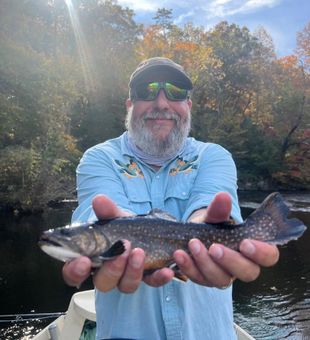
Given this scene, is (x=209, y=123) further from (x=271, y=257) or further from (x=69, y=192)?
(x=271, y=257)

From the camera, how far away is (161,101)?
3783 mm

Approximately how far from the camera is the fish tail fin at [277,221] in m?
3.02

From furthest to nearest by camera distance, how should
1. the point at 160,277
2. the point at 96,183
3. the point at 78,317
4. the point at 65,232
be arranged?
the point at 78,317
the point at 96,183
the point at 65,232
the point at 160,277

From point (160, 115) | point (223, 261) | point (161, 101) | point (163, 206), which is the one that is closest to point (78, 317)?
point (163, 206)

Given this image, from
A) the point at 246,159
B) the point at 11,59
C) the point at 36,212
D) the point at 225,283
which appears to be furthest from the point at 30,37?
the point at 225,283

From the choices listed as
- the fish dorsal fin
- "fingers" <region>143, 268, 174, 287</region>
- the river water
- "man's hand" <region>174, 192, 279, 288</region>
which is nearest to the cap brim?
the fish dorsal fin

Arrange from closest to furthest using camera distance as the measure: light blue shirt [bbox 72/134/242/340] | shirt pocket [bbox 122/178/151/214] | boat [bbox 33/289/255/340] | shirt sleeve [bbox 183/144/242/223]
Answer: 1. light blue shirt [bbox 72/134/242/340]
2. shirt sleeve [bbox 183/144/242/223]
3. shirt pocket [bbox 122/178/151/214]
4. boat [bbox 33/289/255/340]

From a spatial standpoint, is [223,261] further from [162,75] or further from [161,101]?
[162,75]

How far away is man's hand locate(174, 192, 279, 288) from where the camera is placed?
2.63 m

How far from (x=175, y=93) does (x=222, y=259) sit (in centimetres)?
180

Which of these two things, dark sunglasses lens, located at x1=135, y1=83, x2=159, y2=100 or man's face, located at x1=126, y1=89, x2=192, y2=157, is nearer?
man's face, located at x1=126, y1=89, x2=192, y2=157

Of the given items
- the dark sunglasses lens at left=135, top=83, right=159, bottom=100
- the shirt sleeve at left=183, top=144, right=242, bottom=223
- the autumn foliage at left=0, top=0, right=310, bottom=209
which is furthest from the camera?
the autumn foliage at left=0, top=0, right=310, bottom=209

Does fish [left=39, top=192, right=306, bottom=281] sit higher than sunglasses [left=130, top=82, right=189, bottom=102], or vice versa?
sunglasses [left=130, top=82, right=189, bottom=102]

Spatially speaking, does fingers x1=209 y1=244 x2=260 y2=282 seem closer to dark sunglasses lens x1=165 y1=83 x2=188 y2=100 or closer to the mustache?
the mustache
